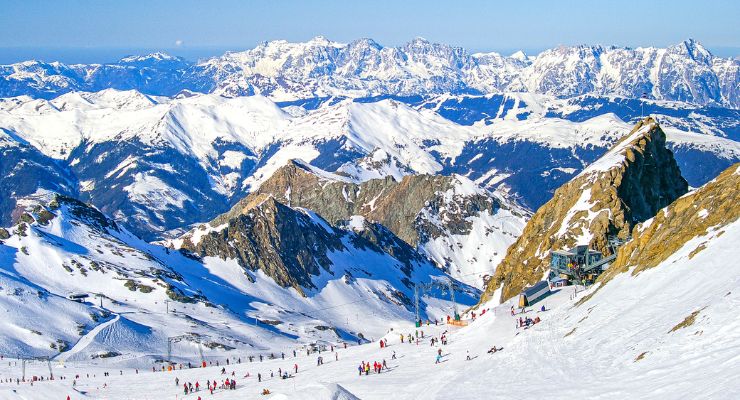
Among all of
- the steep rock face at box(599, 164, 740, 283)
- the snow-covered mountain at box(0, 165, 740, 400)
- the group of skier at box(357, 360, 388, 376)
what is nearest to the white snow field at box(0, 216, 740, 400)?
the snow-covered mountain at box(0, 165, 740, 400)

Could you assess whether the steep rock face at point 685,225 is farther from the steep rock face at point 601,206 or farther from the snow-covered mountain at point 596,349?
the steep rock face at point 601,206

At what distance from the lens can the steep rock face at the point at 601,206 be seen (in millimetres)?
154500

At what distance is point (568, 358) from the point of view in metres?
70.8

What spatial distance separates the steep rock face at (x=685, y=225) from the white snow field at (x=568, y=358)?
6.99 ft

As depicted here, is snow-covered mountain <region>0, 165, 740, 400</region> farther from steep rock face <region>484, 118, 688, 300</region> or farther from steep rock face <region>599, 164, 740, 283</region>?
steep rock face <region>484, 118, 688, 300</region>

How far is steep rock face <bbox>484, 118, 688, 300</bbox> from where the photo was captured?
507 feet

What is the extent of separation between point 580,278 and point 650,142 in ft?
243

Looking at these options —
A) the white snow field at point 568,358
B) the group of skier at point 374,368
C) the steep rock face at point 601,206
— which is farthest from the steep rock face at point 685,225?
the steep rock face at point 601,206

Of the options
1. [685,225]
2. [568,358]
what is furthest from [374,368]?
[685,225]

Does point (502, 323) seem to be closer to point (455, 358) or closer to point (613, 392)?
point (455, 358)

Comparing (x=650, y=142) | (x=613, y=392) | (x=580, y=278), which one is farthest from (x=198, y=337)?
(x=613, y=392)

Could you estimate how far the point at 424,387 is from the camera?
76.1 meters

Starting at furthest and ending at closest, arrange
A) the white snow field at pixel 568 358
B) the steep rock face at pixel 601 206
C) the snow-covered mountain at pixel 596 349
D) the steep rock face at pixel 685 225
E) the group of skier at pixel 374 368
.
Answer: the steep rock face at pixel 601 206
the group of skier at pixel 374 368
the steep rock face at pixel 685 225
the snow-covered mountain at pixel 596 349
the white snow field at pixel 568 358

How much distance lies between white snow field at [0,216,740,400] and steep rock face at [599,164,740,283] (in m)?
2.13
